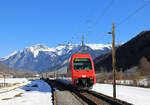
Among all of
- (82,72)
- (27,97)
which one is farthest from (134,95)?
(27,97)

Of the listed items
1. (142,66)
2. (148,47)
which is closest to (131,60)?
(148,47)

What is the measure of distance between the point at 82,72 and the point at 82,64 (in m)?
1.10

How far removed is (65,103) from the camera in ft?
57.4

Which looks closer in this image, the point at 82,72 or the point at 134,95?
the point at 134,95

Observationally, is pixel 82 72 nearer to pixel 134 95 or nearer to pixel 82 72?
pixel 82 72

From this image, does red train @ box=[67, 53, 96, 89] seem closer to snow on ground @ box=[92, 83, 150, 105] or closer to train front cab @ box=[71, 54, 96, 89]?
train front cab @ box=[71, 54, 96, 89]

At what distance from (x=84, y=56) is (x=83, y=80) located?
2956 mm

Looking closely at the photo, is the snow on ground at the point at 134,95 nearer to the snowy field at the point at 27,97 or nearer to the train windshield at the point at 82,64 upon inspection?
the train windshield at the point at 82,64

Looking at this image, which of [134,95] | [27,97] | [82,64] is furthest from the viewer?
[82,64]

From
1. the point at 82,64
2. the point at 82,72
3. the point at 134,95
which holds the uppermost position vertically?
the point at 82,64

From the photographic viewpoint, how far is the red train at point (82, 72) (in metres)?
25.4

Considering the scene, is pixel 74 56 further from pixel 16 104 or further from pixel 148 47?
pixel 148 47

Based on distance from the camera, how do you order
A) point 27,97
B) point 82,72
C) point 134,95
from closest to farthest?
point 27,97, point 134,95, point 82,72

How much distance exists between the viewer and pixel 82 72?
84.1 ft
